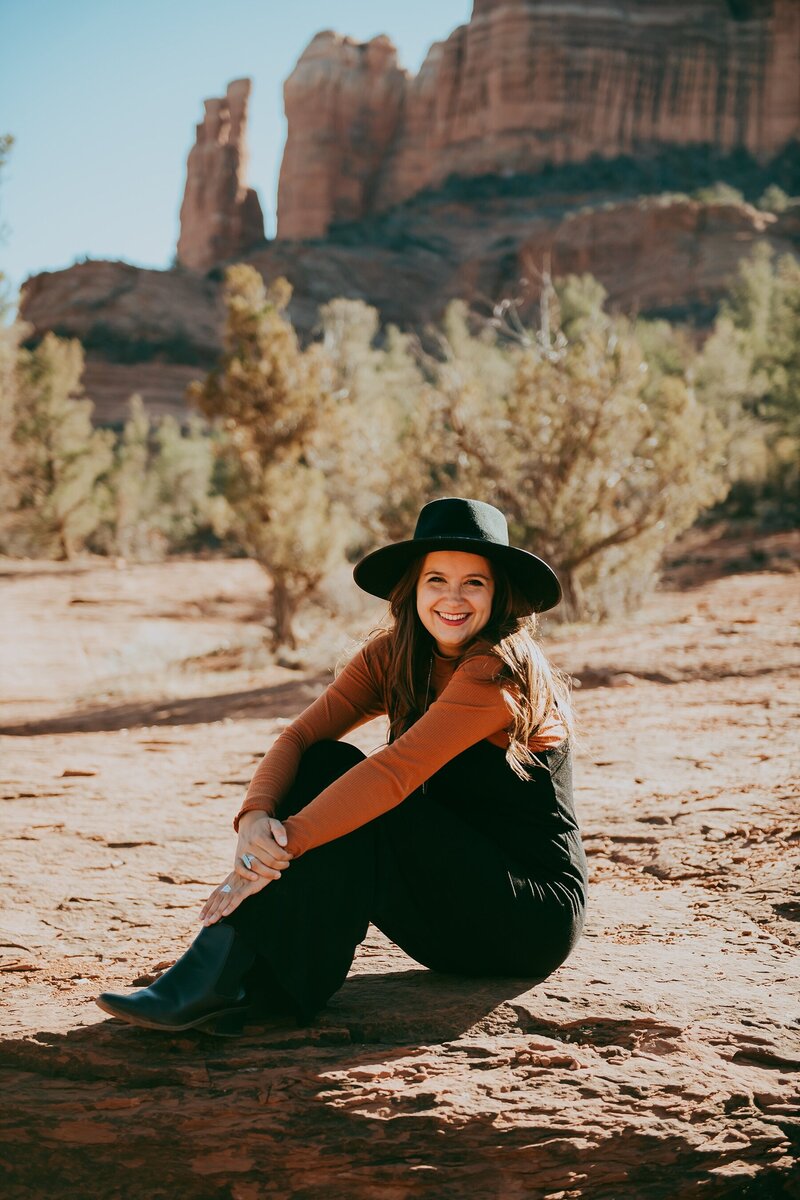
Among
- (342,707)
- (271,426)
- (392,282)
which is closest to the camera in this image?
(342,707)

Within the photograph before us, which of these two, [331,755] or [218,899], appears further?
[331,755]

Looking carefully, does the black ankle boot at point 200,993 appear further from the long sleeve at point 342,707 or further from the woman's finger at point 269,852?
the long sleeve at point 342,707

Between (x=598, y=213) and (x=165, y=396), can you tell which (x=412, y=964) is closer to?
(x=165, y=396)

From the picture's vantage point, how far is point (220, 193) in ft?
225

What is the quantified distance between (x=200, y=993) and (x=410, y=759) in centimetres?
62

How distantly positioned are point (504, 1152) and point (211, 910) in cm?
72

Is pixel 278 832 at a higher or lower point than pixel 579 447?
lower

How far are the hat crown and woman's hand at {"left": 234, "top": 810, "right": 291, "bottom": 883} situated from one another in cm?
77

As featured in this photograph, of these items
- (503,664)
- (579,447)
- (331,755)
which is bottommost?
(331,755)

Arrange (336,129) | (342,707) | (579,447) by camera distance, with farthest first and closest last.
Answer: (336,129) < (579,447) < (342,707)

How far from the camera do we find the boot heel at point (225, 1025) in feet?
6.56

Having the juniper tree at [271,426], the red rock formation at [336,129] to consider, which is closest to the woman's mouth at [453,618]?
the juniper tree at [271,426]

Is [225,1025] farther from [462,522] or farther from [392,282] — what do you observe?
[392,282]

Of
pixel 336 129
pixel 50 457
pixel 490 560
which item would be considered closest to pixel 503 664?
pixel 490 560
